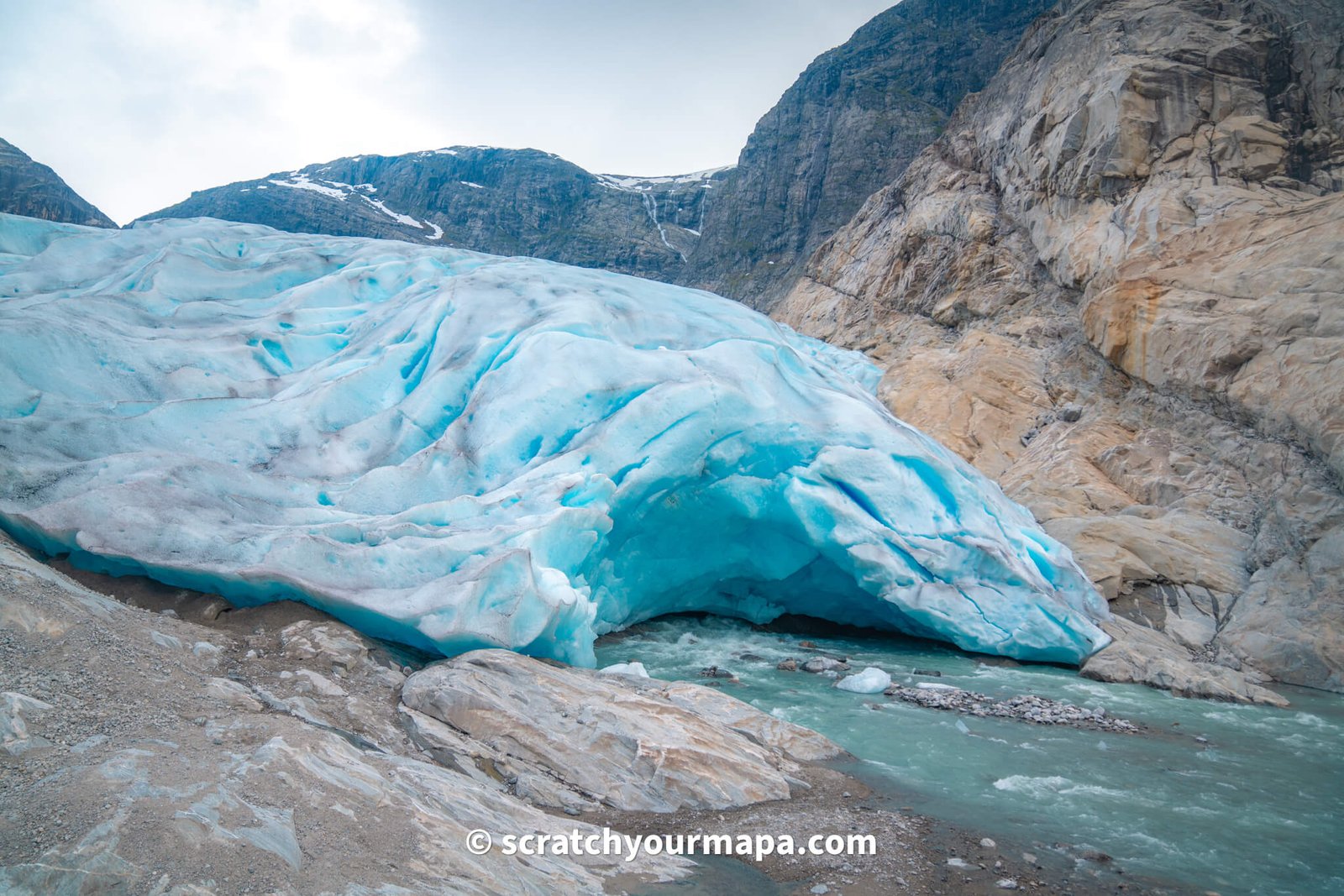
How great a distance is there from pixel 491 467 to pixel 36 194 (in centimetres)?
3218

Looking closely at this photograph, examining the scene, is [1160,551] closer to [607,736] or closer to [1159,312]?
[1159,312]

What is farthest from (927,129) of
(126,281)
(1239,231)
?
(126,281)

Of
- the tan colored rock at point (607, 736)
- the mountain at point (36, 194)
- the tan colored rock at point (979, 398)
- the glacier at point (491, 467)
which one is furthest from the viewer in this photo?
the mountain at point (36, 194)

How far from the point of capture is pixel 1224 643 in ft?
28.2

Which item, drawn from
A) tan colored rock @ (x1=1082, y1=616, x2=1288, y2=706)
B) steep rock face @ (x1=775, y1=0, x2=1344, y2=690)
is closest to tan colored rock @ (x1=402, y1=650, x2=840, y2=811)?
tan colored rock @ (x1=1082, y1=616, x2=1288, y2=706)

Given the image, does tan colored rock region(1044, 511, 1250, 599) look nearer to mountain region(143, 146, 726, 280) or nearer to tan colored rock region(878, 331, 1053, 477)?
tan colored rock region(878, 331, 1053, 477)

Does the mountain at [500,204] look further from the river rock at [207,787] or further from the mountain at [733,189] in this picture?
the river rock at [207,787]

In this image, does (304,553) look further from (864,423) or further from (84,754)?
(864,423)

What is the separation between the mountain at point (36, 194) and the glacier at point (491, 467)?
2310cm

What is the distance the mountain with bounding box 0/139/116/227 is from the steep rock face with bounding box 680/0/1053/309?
26.9m

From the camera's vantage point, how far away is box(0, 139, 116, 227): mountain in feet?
93.4

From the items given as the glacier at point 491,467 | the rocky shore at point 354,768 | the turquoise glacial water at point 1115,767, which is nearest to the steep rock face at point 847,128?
the glacier at point 491,467

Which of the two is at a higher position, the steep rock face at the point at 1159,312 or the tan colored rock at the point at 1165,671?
the steep rock face at the point at 1159,312

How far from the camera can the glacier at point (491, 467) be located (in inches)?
234
